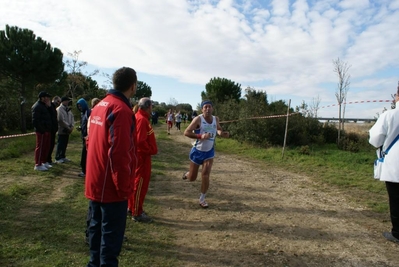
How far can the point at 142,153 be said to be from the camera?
443cm

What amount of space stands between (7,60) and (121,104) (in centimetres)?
1653

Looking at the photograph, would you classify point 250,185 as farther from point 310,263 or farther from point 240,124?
point 240,124

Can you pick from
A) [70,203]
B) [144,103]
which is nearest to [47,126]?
[70,203]

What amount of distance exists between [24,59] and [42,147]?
439 inches

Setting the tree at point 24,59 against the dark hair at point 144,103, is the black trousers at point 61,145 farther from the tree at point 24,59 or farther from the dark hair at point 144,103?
the tree at point 24,59

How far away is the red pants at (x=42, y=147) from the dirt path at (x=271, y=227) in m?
3.16

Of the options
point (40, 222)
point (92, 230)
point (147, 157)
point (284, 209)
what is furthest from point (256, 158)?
point (92, 230)

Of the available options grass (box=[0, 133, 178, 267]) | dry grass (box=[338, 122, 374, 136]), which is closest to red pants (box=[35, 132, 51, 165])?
grass (box=[0, 133, 178, 267])

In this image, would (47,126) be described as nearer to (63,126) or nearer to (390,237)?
(63,126)

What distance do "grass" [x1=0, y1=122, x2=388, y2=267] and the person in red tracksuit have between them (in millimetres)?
269

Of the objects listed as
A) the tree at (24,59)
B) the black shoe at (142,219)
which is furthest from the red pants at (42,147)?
the tree at (24,59)

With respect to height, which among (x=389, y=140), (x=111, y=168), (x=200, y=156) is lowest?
(x=200, y=156)

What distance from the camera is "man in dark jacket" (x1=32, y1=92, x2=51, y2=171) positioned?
24.0 feet

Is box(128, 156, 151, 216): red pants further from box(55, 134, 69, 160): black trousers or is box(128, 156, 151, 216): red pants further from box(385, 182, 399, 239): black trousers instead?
box(55, 134, 69, 160): black trousers
